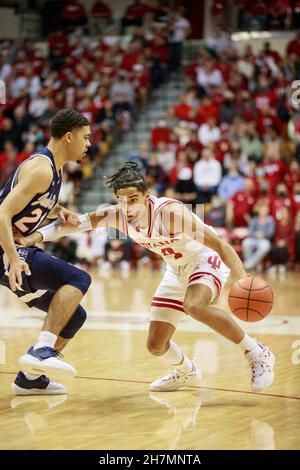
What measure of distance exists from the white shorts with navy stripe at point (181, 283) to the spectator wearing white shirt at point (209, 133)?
37.5ft

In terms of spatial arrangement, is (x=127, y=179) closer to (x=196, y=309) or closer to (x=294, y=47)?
(x=196, y=309)

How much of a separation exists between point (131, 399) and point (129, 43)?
16530mm

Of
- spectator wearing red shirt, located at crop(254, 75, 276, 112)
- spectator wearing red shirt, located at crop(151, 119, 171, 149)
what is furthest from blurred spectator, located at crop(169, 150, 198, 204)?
spectator wearing red shirt, located at crop(254, 75, 276, 112)

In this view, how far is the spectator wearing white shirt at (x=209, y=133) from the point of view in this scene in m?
16.8

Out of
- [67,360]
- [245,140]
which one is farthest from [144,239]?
[245,140]

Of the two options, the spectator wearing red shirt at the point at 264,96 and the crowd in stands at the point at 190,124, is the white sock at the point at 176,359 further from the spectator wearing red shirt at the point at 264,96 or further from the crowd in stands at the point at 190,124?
the spectator wearing red shirt at the point at 264,96

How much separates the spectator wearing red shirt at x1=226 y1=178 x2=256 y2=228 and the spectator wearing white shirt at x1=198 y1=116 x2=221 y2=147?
1.77 metres

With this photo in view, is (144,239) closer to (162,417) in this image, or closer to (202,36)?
(162,417)

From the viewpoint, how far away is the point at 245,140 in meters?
16.4

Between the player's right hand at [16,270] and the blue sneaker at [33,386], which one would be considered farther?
the blue sneaker at [33,386]

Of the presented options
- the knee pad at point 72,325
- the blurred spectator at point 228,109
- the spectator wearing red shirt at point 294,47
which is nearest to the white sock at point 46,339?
the knee pad at point 72,325

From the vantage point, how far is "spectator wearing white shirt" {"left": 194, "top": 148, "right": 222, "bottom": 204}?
52.4 feet

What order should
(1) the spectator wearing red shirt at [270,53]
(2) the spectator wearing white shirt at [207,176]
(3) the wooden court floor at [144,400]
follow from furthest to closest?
(1) the spectator wearing red shirt at [270,53] < (2) the spectator wearing white shirt at [207,176] < (3) the wooden court floor at [144,400]
